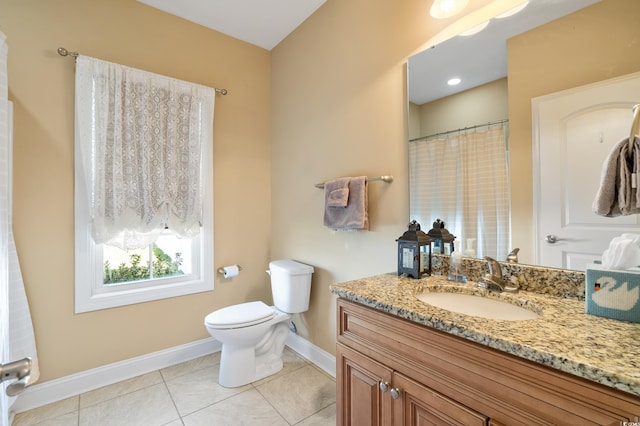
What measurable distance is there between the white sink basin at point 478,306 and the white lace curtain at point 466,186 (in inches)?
9.6

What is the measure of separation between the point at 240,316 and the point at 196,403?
553 millimetres

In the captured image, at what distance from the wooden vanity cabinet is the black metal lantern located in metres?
0.38

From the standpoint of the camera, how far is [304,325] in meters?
2.35

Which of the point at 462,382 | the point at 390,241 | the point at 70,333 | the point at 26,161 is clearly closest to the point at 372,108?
the point at 390,241

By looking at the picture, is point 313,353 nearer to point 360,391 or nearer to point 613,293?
point 360,391

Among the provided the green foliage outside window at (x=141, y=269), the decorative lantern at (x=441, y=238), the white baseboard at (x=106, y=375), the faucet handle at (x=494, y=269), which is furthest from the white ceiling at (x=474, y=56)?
the white baseboard at (x=106, y=375)

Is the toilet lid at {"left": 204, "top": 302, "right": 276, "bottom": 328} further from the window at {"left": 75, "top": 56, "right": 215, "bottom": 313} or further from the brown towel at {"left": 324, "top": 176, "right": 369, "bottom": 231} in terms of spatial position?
the brown towel at {"left": 324, "top": 176, "right": 369, "bottom": 231}

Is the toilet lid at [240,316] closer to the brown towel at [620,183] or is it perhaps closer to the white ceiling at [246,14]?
the brown towel at [620,183]

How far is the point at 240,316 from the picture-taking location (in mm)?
1921

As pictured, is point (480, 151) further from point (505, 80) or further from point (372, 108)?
point (372, 108)

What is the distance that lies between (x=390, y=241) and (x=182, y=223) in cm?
156

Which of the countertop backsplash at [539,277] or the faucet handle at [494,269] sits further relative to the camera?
the faucet handle at [494,269]

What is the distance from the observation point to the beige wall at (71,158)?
175cm

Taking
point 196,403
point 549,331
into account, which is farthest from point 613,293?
point 196,403
